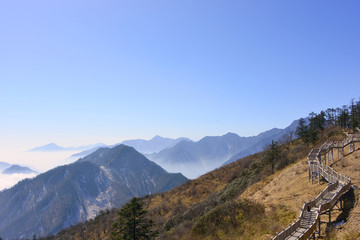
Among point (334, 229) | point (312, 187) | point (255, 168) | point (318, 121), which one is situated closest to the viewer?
point (334, 229)

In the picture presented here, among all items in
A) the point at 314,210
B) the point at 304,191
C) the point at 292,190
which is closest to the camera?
the point at 314,210

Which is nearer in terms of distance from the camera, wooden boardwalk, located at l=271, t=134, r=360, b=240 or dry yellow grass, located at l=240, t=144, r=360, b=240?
wooden boardwalk, located at l=271, t=134, r=360, b=240

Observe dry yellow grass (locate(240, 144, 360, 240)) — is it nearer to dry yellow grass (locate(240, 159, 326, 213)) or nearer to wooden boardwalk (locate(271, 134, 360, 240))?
dry yellow grass (locate(240, 159, 326, 213))

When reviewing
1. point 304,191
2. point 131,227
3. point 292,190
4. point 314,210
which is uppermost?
point 314,210

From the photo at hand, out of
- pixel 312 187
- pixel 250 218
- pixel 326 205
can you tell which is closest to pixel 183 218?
pixel 250 218

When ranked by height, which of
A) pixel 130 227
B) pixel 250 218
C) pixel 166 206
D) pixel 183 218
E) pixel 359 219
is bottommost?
pixel 166 206

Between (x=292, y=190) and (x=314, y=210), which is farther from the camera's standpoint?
(x=292, y=190)

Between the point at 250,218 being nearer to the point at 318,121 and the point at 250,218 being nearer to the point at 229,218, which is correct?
the point at 229,218

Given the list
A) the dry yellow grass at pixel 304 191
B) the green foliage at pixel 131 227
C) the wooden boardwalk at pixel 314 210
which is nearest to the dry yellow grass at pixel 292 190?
the dry yellow grass at pixel 304 191

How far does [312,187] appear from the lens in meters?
21.7

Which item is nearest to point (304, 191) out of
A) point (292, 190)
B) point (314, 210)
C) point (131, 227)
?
point (292, 190)

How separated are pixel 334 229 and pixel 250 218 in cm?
646

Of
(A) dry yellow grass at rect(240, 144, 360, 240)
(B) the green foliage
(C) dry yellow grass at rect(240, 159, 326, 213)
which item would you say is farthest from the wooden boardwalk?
(B) the green foliage

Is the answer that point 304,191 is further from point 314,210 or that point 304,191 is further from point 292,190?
point 314,210
